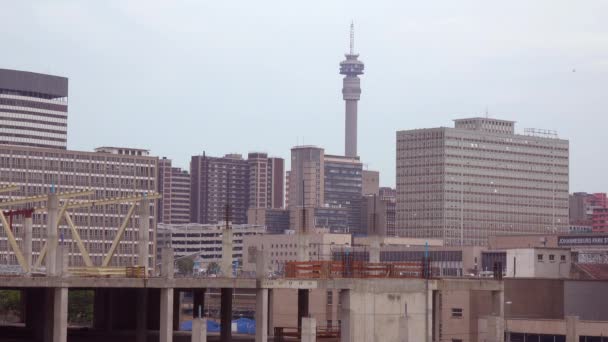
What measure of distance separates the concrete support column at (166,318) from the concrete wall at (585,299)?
181ft

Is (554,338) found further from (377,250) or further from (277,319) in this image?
(277,319)

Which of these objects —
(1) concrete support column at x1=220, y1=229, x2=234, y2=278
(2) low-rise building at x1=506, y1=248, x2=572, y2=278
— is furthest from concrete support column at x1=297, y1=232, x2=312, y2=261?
(2) low-rise building at x1=506, y1=248, x2=572, y2=278

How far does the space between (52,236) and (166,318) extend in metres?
8.01

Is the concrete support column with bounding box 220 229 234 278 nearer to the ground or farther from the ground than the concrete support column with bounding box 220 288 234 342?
farther from the ground

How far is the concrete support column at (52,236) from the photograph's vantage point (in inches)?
2926

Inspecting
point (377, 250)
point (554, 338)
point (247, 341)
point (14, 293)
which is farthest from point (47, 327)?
point (14, 293)

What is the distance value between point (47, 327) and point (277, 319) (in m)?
61.5

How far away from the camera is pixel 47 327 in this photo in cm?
7662

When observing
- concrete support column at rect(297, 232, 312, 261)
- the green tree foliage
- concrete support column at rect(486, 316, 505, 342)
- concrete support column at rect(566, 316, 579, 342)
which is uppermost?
concrete support column at rect(297, 232, 312, 261)

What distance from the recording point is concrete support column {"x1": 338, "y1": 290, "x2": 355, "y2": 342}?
3221 inches

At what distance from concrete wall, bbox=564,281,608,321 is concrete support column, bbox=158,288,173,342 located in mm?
55066

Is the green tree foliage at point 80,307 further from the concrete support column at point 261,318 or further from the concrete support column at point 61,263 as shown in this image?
the concrete support column at point 61,263

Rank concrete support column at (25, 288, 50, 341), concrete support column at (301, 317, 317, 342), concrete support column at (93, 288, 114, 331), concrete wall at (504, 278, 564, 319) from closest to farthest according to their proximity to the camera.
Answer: concrete support column at (301, 317, 317, 342)
concrete support column at (25, 288, 50, 341)
concrete support column at (93, 288, 114, 331)
concrete wall at (504, 278, 564, 319)

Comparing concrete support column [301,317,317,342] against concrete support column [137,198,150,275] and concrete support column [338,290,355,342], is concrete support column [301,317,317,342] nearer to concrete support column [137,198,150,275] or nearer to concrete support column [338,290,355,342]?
concrete support column [338,290,355,342]
